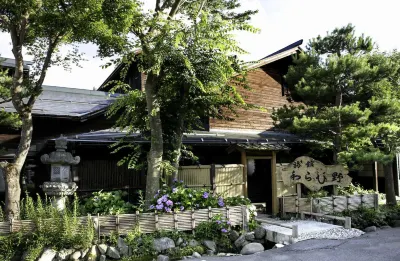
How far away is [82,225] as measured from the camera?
8000 millimetres

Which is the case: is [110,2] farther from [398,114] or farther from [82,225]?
[398,114]

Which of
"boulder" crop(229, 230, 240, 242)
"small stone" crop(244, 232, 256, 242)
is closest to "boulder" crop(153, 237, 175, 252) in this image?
"boulder" crop(229, 230, 240, 242)

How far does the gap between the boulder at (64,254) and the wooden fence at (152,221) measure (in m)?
0.74

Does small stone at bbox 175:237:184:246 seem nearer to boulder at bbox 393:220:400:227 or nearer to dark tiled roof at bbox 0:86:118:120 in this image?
dark tiled roof at bbox 0:86:118:120

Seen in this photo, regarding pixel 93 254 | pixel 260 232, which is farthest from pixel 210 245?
pixel 93 254

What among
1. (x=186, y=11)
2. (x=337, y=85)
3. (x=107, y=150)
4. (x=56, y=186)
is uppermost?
(x=186, y=11)

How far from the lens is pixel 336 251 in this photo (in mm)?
8062

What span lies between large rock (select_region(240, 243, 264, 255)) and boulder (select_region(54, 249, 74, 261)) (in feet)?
13.9

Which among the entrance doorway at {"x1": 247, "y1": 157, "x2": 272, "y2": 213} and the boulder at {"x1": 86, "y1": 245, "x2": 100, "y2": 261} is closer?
the boulder at {"x1": 86, "y1": 245, "x2": 100, "y2": 261}

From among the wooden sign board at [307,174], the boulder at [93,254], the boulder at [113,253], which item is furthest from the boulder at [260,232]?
the boulder at [93,254]

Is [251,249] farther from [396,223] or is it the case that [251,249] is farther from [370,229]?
[396,223]

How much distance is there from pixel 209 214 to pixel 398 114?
8.18m

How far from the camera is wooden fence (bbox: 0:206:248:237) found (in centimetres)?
779

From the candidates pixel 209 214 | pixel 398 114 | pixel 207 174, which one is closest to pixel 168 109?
pixel 207 174
